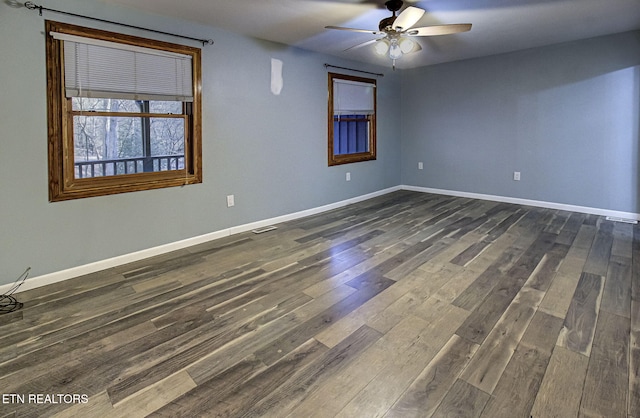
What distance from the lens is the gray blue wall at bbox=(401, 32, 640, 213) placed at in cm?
461

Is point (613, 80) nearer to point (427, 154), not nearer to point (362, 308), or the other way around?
point (427, 154)

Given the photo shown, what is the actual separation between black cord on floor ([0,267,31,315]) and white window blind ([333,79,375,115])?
13.1 ft

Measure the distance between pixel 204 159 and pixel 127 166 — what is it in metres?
0.73

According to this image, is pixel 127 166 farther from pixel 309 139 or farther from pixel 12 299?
pixel 309 139

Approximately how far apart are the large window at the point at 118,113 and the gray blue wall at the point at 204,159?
9 centimetres

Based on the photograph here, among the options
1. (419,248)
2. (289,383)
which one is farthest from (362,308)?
(419,248)

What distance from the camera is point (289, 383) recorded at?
171 centimetres

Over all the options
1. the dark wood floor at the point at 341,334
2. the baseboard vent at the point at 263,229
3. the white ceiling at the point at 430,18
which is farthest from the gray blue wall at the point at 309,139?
the dark wood floor at the point at 341,334

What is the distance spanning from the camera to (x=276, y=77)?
443cm

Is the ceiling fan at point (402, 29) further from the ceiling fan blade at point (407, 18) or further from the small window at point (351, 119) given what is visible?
the small window at point (351, 119)

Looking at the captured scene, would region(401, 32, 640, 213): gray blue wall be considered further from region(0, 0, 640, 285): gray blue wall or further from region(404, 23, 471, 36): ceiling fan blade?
region(404, 23, 471, 36): ceiling fan blade

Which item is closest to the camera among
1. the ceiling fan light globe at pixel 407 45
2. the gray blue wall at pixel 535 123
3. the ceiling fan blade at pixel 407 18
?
the ceiling fan blade at pixel 407 18

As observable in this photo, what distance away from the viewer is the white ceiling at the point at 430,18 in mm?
3178

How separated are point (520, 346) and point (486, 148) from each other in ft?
14.7
